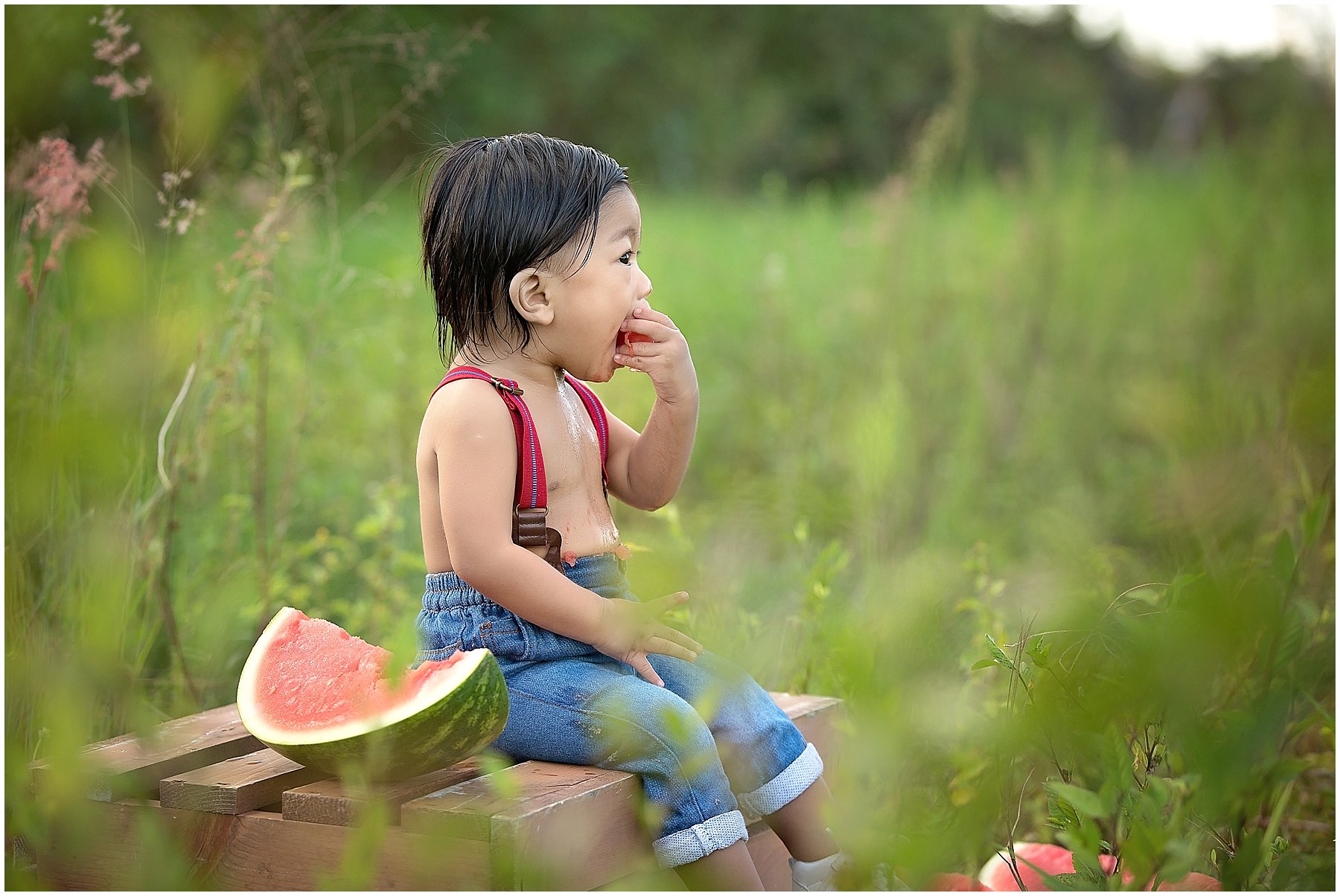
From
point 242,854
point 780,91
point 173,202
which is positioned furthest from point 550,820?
point 780,91

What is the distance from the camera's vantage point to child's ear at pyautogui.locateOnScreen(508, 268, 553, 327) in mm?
1746

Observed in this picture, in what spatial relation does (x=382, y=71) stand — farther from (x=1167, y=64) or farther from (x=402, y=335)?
(x=1167, y=64)

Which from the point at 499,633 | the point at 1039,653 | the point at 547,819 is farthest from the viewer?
the point at 499,633

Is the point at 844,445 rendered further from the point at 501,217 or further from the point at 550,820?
the point at 550,820

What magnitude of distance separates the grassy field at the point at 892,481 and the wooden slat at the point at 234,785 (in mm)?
168

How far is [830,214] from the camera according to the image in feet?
28.1

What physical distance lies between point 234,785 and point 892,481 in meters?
2.64

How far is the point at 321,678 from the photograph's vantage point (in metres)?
1.61

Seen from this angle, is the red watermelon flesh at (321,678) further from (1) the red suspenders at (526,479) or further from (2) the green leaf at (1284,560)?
(2) the green leaf at (1284,560)

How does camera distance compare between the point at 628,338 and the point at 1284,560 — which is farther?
the point at 628,338

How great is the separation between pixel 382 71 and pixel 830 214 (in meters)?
3.15

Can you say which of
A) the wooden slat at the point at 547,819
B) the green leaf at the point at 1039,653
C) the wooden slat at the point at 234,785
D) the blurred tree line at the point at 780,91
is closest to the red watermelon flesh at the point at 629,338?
the wooden slat at the point at 547,819

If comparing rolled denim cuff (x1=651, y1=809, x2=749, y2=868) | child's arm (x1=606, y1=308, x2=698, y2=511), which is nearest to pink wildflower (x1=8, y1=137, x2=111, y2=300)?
child's arm (x1=606, y1=308, x2=698, y2=511)

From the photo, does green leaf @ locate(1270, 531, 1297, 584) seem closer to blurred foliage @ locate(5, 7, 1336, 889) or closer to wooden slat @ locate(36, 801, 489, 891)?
blurred foliage @ locate(5, 7, 1336, 889)
